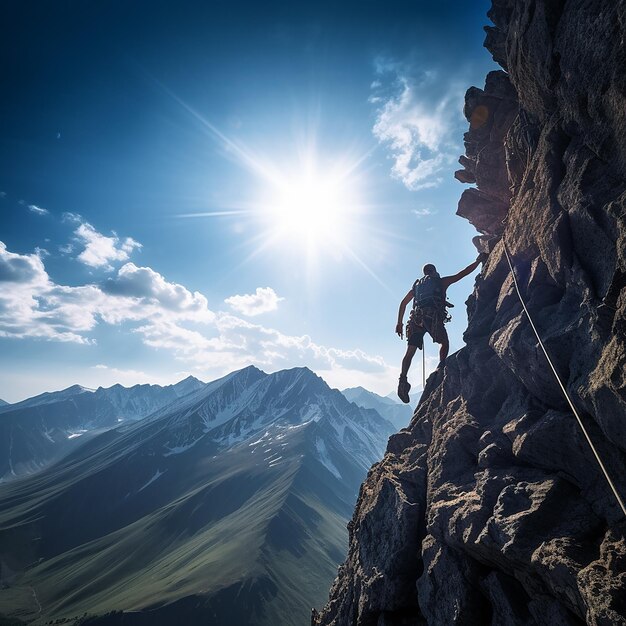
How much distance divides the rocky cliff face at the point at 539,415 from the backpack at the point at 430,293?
2.74 meters

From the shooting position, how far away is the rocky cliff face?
7.76 m

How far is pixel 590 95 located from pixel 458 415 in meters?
10.3

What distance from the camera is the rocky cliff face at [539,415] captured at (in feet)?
25.5

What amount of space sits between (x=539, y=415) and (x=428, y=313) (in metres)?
8.74

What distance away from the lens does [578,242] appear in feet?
32.7

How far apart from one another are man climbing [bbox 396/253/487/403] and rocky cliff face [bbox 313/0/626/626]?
8.44ft

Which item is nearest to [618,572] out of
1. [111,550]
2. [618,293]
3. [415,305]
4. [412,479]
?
[618,293]

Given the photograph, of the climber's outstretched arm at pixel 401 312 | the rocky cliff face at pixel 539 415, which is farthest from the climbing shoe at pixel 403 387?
the rocky cliff face at pixel 539 415

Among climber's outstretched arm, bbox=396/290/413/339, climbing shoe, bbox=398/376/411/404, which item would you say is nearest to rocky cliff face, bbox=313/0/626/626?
climbing shoe, bbox=398/376/411/404

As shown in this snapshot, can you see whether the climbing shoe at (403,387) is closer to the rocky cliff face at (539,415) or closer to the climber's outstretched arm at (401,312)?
the climber's outstretched arm at (401,312)

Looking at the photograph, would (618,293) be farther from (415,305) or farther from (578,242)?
(415,305)

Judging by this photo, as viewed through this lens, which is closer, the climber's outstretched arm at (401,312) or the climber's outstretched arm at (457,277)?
the climber's outstretched arm at (457,277)

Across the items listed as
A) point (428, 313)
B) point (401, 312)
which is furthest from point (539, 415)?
point (401, 312)

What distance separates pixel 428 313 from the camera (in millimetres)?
18562
